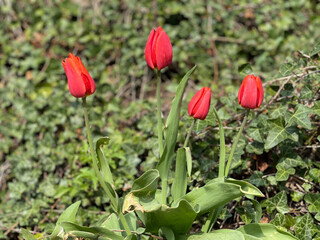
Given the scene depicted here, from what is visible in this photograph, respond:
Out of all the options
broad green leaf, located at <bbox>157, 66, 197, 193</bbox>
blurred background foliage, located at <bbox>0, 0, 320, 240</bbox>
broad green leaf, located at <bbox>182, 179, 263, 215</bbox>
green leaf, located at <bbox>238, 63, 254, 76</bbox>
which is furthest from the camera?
green leaf, located at <bbox>238, 63, 254, 76</bbox>

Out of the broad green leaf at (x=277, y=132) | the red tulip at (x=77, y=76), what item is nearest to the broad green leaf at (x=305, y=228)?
the broad green leaf at (x=277, y=132)

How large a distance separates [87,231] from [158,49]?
720 millimetres

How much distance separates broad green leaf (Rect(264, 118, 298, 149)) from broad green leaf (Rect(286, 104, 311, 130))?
38 millimetres

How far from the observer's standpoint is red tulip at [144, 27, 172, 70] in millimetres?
1477

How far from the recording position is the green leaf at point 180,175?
154cm

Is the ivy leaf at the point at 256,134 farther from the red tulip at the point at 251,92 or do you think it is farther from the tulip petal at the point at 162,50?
the tulip petal at the point at 162,50

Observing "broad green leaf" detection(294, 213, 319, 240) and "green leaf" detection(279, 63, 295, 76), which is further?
"green leaf" detection(279, 63, 295, 76)

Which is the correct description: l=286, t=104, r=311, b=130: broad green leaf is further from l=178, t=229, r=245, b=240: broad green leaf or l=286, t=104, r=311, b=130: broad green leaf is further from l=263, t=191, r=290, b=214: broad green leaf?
l=178, t=229, r=245, b=240: broad green leaf

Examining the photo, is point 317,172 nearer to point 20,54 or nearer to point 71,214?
point 71,214

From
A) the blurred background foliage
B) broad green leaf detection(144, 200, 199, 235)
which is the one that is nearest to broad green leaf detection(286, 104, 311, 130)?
the blurred background foliage

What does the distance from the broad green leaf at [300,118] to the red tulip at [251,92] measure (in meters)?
0.43

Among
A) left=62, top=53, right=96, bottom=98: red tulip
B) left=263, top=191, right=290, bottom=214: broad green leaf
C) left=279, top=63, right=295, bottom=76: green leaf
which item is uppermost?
left=62, top=53, right=96, bottom=98: red tulip

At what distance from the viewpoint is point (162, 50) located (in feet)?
4.87

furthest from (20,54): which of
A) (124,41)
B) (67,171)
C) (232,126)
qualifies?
(232,126)
